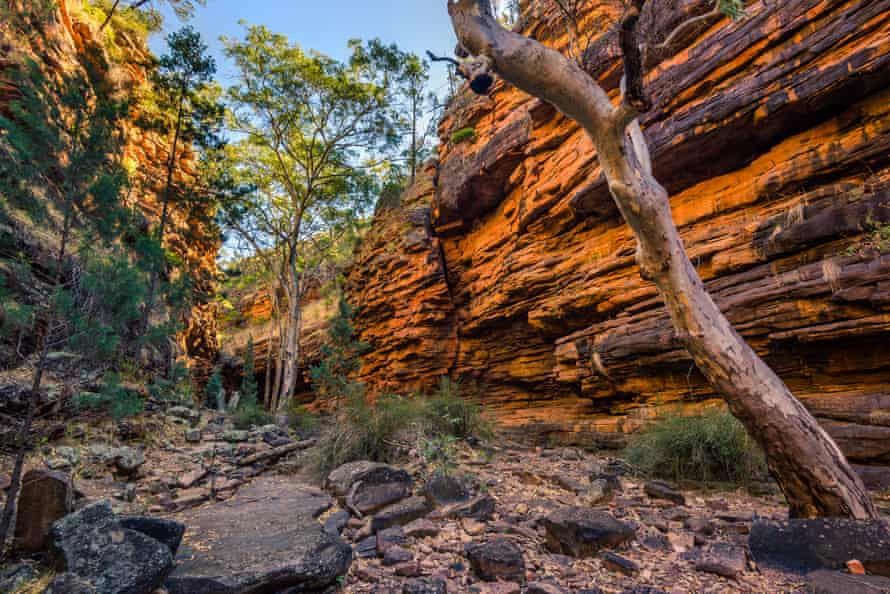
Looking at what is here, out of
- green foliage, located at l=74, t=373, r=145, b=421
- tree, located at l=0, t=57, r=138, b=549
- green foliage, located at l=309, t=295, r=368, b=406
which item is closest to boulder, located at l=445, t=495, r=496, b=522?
green foliage, located at l=74, t=373, r=145, b=421

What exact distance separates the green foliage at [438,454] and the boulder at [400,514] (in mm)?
733

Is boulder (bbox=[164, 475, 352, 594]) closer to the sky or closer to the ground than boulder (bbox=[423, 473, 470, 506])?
closer to the ground

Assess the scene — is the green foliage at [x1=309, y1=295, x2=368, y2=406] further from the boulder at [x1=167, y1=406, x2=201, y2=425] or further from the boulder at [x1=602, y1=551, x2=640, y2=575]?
the boulder at [x1=602, y1=551, x2=640, y2=575]

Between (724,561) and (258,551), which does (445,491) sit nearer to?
(258,551)

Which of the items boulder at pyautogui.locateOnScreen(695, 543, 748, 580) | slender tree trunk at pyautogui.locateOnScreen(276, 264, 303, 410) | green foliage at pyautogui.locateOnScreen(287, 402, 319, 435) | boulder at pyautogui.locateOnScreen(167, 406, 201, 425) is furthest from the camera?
slender tree trunk at pyautogui.locateOnScreen(276, 264, 303, 410)

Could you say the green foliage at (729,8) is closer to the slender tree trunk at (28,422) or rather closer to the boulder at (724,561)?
the boulder at (724,561)

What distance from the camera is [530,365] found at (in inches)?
471

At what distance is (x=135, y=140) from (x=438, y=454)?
16737mm

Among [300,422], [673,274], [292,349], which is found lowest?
[300,422]

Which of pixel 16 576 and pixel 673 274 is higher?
pixel 673 274

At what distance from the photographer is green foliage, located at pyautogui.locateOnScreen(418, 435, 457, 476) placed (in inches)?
195

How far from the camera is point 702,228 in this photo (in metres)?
7.59

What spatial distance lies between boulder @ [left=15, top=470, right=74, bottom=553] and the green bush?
6.19 metres

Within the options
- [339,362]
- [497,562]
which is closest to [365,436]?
[497,562]
